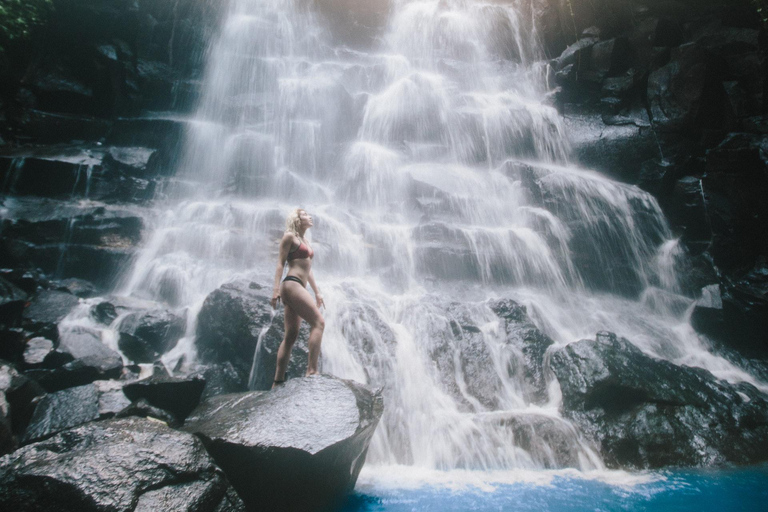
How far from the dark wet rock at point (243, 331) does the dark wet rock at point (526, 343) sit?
162 inches

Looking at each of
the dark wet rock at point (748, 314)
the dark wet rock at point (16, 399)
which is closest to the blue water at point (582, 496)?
the dark wet rock at point (16, 399)

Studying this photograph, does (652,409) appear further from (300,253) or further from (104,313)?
(104,313)

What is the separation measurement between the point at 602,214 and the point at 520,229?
8.82ft

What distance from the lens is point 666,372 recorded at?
649cm

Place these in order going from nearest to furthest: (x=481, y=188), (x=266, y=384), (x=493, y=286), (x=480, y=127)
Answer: (x=266, y=384) → (x=493, y=286) → (x=481, y=188) → (x=480, y=127)

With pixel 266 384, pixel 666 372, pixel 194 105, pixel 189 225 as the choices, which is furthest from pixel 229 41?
pixel 666 372

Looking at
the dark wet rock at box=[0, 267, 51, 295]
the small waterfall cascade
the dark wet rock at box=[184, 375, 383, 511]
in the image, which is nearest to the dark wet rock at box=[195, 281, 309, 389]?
the small waterfall cascade

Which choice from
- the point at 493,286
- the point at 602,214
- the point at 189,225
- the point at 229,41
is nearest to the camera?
the point at 493,286

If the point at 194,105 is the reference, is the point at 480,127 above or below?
below

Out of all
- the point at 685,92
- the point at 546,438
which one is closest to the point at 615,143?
the point at 685,92

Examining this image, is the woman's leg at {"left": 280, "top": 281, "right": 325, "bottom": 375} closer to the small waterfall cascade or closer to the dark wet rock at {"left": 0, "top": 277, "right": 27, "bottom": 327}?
the small waterfall cascade

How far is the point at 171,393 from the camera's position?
4574 millimetres

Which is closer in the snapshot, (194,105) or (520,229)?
(520,229)

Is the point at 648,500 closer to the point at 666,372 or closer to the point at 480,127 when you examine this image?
the point at 666,372
